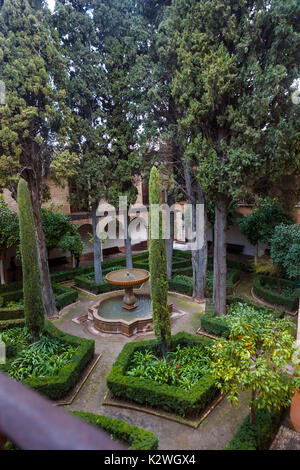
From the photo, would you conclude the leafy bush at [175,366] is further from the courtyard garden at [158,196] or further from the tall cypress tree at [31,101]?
the tall cypress tree at [31,101]

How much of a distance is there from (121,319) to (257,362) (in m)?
6.44

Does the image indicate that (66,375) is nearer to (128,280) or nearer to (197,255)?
(128,280)

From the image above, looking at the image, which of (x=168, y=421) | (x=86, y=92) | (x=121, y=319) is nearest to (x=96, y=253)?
(x=121, y=319)

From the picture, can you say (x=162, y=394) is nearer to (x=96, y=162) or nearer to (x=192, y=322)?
(x=192, y=322)

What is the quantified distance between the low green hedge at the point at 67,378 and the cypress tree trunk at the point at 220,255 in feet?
16.1

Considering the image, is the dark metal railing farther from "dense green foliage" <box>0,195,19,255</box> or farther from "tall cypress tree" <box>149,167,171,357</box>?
"dense green foliage" <box>0,195,19,255</box>

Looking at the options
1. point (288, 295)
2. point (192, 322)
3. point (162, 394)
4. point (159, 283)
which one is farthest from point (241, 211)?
point (162, 394)

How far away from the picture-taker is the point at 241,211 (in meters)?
18.0

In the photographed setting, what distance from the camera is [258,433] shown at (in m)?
5.30

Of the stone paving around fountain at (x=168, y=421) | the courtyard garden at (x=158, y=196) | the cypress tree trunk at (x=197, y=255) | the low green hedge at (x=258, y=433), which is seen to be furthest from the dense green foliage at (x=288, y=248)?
the low green hedge at (x=258, y=433)

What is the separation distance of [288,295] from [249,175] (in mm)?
6333

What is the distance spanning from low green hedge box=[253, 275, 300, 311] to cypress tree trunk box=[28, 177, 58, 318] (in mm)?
8881

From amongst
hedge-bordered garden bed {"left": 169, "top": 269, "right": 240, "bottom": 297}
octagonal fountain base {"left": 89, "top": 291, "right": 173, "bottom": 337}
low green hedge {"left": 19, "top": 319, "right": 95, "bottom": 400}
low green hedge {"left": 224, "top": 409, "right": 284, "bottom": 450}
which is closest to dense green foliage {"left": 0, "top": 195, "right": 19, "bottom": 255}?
octagonal fountain base {"left": 89, "top": 291, "right": 173, "bottom": 337}

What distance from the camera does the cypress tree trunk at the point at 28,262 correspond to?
833 centimetres
